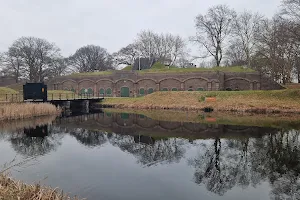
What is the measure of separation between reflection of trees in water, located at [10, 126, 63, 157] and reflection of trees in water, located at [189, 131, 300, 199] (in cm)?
565

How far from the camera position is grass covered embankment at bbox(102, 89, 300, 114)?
2284 centimetres

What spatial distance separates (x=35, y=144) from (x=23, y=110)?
8362 millimetres

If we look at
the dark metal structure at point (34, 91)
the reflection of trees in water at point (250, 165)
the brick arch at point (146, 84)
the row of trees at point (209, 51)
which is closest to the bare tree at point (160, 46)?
the row of trees at point (209, 51)

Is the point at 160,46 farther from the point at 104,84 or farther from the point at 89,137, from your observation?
the point at 89,137

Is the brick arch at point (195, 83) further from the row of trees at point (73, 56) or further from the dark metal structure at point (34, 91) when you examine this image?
the dark metal structure at point (34, 91)

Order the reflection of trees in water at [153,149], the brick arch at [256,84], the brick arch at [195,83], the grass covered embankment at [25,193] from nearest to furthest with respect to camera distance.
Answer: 1. the grass covered embankment at [25,193]
2. the reflection of trees in water at [153,149]
3. the brick arch at [256,84]
4. the brick arch at [195,83]

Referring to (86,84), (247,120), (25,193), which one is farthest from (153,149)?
(86,84)

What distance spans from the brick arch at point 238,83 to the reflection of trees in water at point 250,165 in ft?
68.4

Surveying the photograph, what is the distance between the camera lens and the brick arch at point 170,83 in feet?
111

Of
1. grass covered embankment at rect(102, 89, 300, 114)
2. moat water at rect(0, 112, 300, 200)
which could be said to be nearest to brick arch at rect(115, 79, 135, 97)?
grass covered embankment at rect(102, 89, 300, 114)

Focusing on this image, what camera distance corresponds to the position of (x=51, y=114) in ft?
69.9

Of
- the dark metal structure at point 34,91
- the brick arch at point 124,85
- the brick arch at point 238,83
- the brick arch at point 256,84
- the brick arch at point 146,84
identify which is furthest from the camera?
the brick arch at point 124,85

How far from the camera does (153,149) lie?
10.6m

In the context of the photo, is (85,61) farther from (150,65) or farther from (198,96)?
(198,96)
